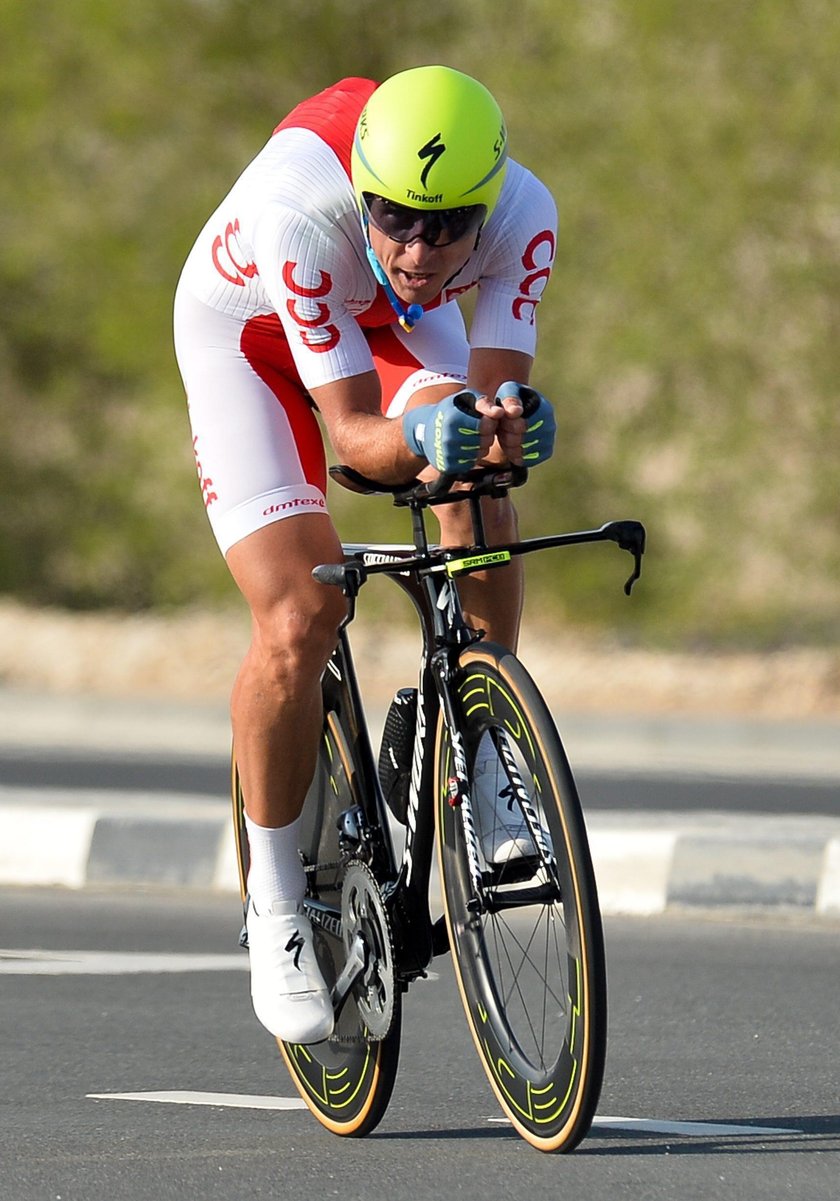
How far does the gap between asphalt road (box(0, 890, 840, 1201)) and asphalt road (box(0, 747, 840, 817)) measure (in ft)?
12.9

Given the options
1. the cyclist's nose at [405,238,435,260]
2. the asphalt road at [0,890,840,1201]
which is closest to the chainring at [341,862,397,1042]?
the asphalt road at [0,890,840,1201]

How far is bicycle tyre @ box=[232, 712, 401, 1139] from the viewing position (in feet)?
14.9

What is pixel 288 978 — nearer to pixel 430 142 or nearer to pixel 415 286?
pixel 415 286

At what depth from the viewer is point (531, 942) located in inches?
163

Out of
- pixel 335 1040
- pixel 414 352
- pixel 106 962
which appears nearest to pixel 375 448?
pixel 414 352

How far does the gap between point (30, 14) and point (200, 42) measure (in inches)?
93.0

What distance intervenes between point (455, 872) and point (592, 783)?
8081 mm

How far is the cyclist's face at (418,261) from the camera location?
4281mm

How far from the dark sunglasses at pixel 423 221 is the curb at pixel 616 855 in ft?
12.7

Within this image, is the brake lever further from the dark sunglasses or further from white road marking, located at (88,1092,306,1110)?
white road marking, located at (88,1092,306,1110)

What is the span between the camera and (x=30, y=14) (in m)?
21.8

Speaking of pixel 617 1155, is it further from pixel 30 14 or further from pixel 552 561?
pixel 30 14

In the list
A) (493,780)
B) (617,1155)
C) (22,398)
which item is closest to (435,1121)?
(617,1155)

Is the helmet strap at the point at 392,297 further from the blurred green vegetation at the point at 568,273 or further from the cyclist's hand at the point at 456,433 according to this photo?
the blurred green vegetation at the point at 568,273
